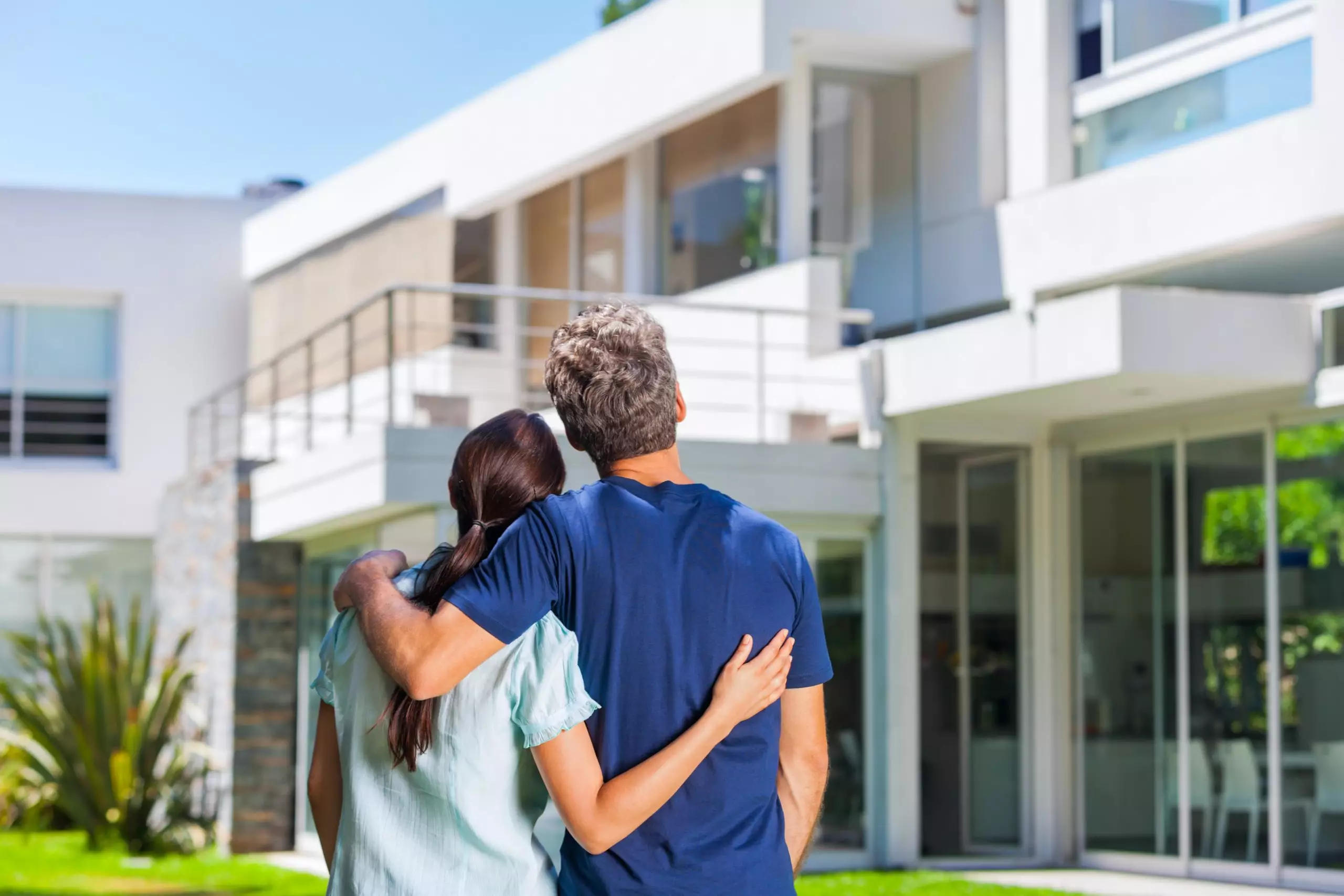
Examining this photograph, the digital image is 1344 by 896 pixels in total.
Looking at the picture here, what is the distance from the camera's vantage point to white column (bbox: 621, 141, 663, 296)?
14.2 metres

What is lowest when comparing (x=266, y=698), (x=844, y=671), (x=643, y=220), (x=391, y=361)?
(x=266, y=698)

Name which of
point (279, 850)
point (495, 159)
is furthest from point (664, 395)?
point (495, 159)

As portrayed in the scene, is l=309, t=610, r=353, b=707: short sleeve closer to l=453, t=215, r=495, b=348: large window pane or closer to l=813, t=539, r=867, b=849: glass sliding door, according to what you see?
l=813, t=539, r=867, b=849: glass sliding door

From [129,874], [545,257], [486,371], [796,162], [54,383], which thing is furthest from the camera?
[54,383]

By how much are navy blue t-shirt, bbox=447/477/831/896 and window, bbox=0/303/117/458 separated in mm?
17490

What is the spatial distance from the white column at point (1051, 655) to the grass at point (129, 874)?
14.3 feet

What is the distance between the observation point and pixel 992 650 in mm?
11719

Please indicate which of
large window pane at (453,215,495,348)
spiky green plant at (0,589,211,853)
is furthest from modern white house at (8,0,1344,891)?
large window pane at (453,215,495,348)

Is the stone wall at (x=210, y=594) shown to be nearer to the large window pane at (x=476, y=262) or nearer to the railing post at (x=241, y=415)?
the railing post at (x=241, y=415)

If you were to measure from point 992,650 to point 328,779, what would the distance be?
30.7ft

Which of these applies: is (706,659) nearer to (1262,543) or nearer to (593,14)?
(1262,543)

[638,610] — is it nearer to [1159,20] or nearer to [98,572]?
[1159,20]

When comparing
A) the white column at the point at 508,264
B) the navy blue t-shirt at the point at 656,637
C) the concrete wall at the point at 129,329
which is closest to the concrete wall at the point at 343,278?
the white column at the point at 508,264

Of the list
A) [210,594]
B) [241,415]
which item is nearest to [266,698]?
[210,594]
